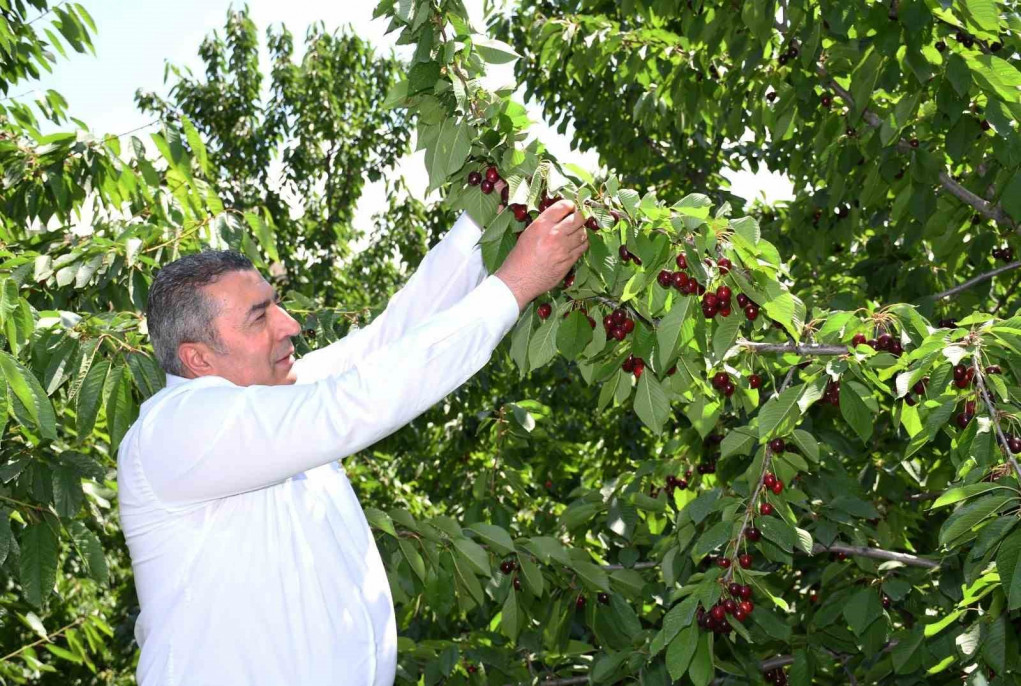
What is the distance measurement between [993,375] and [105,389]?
205cm

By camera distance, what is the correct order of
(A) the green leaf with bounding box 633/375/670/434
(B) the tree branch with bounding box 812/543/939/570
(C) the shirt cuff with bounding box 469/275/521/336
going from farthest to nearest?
(B) the tree branch with bounding box 812/543/939/570
(A) the green leaf with bounding box 633/375/670/434
(C) the shirt cuff with bounding box 469/275/521/336

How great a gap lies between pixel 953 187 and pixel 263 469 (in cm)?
293

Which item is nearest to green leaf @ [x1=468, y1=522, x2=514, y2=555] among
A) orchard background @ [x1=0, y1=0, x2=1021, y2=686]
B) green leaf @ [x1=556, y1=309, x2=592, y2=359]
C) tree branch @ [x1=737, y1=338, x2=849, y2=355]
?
orchard background @ [x1=0, y1=0, x2=1021, y2=686]

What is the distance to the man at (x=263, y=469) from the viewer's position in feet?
6.09

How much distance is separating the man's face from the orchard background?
0.43 meters

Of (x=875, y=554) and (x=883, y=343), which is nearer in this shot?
(x=883, y=343)

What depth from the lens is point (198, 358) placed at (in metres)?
2.16

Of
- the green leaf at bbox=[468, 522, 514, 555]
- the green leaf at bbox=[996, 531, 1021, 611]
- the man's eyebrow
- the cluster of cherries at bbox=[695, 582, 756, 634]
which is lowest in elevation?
the cluster of cherries at bbox=[695, 582, 756, 634]

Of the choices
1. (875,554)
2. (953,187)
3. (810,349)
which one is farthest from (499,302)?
(953,187)

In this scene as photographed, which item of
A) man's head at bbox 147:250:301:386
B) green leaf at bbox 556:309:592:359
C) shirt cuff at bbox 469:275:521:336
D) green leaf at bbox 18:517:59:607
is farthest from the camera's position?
green leaf at bbox 18:517:59:607

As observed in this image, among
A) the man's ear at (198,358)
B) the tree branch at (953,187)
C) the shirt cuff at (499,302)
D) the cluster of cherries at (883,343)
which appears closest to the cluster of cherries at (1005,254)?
the tree branch at (953,187)

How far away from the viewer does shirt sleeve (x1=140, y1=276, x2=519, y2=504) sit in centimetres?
183

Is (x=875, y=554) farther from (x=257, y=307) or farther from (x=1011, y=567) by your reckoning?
(x=257, y=307)

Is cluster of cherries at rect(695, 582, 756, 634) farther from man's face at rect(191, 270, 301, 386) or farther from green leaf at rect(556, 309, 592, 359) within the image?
man's face at rect(191, 270, 301, 386)
